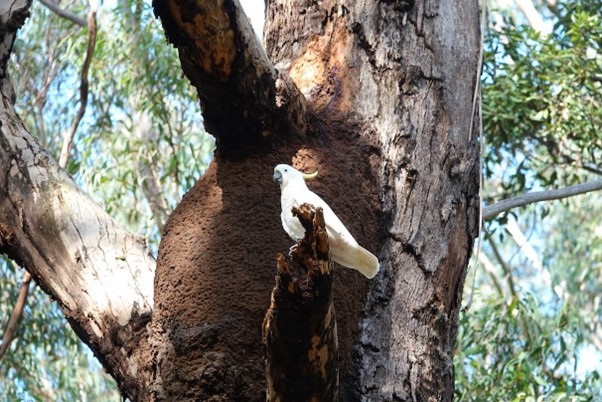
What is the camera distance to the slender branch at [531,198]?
10.8ft

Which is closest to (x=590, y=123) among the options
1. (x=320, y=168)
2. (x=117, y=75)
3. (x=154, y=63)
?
(x=154, y=63)

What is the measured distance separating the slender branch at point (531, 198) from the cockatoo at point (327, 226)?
96 cm

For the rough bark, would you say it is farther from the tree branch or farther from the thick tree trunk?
the thick tree trunk

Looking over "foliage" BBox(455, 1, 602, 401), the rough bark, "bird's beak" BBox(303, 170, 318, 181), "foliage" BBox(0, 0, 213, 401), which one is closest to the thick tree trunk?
"bird's beak" BBox(303, 170, 318, 181)

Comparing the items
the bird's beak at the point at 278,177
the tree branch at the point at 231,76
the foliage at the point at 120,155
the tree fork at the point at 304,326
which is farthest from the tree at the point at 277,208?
the foliage at the point at 120,155

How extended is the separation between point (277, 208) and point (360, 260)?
397 millimetres

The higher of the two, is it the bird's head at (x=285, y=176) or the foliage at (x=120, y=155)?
the foliage at (x=120, y=155)

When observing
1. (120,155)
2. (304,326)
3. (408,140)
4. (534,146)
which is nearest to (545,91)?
(534,146)

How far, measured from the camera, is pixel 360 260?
7.70 feet

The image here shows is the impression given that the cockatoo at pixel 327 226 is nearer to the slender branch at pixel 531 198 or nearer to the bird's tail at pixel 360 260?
the bird's tail at pixel 360 260

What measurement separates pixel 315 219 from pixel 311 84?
1175 mm

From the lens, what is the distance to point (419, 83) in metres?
2.96

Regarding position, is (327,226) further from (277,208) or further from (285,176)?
(277,208)

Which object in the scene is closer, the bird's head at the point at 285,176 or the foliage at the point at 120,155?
the bird's head at the point at 285,176
